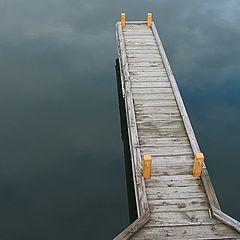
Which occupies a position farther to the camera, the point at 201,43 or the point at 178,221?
the point at 201,43

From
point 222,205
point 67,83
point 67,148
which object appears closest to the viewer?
point 222,205

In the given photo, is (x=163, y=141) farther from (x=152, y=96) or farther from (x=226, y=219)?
(x=226, y=219)

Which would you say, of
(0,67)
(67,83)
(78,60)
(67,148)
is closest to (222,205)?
(67,148)

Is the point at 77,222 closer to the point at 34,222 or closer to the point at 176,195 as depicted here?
the point at 34,222

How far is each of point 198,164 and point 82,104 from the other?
8.81 meters

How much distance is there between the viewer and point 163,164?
12258 millimetres

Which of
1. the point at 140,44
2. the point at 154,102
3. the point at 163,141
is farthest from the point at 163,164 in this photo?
the point at 140,44

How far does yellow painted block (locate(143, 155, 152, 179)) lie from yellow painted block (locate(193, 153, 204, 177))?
1459mm

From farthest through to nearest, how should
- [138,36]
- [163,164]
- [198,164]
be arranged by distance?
[138,36], [163,164], [198,164]

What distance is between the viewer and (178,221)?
33.8ft

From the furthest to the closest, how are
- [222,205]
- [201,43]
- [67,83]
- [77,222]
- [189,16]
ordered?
1. [189,16]
2. [201,43]
3. [67,83]
4. [222,205]
5. [77,222]

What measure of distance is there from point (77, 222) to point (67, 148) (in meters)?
4.03

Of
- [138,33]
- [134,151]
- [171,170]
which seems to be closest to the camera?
[171,170]

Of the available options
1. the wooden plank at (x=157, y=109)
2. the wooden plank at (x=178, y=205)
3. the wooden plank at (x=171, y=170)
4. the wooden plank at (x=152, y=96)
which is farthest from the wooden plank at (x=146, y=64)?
the wooden plank at (x=178, y=205)
